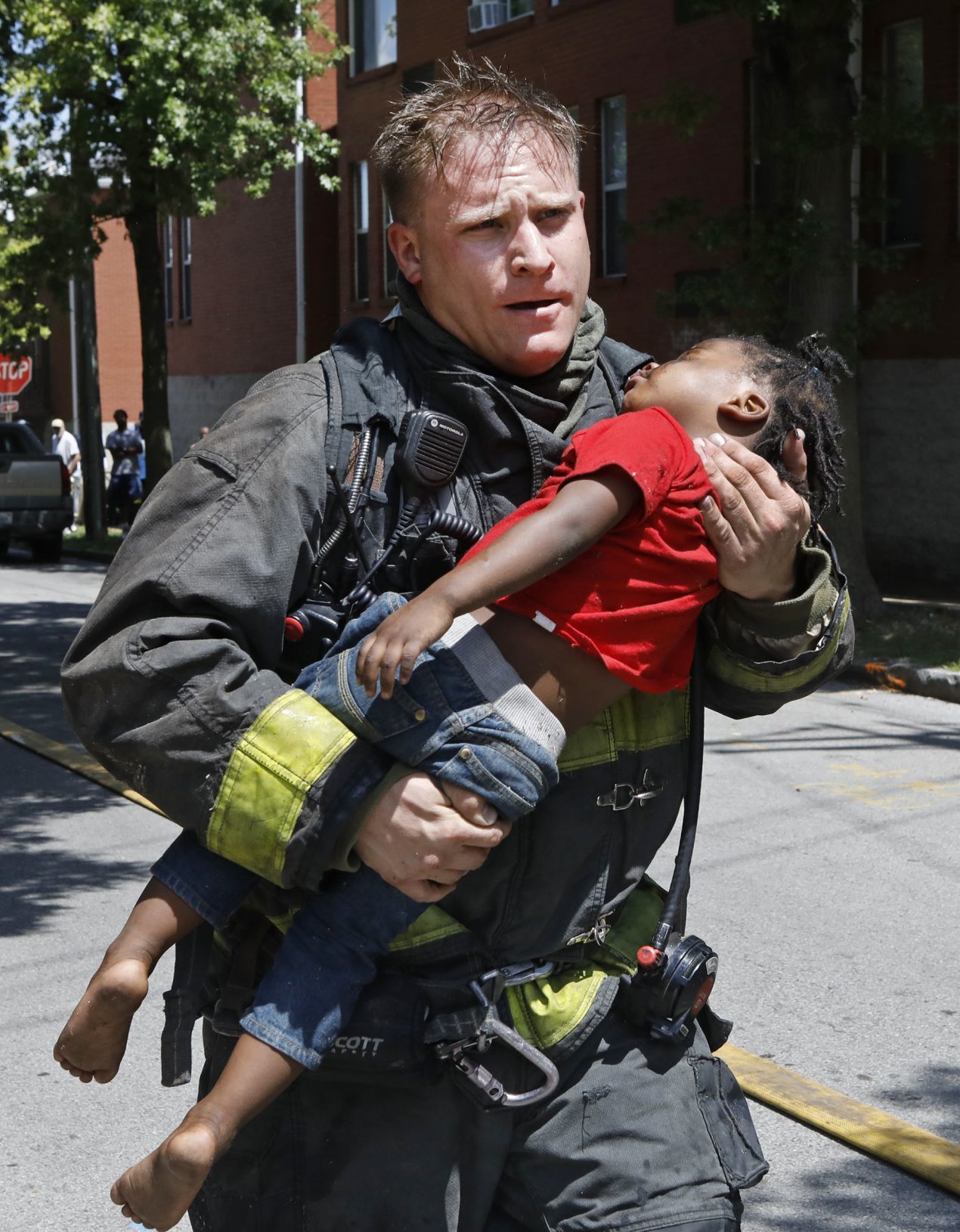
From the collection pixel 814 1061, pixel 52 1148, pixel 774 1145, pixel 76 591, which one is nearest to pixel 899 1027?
pixel 814 1061

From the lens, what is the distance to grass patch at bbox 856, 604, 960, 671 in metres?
11.1

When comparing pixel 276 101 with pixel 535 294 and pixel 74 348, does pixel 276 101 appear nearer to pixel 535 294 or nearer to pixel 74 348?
pixel 74 348

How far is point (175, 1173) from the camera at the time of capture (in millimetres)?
1885

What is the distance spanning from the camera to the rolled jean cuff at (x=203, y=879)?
6.62ft

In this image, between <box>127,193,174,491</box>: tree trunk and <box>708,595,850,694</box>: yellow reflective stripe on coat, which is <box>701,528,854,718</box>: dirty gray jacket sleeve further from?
<box>127,193,174,491</box>: tree trunk

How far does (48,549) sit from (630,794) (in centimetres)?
2123

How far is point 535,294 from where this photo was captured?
2160mm

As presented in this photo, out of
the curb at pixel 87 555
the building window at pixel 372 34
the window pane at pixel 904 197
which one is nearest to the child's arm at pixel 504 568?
the window pane at pixel 904 197

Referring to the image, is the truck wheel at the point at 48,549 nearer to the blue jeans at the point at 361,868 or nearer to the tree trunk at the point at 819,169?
the tree trunk at the point at 819,169

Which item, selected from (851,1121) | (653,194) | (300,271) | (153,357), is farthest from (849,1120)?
(300,271)

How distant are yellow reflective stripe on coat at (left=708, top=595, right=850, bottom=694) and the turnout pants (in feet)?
1.77

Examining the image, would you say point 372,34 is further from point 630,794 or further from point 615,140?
point 630,794

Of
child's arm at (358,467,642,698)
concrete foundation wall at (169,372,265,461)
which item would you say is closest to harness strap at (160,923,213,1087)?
child's arm at (358,467,642,698)

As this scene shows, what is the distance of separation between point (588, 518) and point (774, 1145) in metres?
2.55
